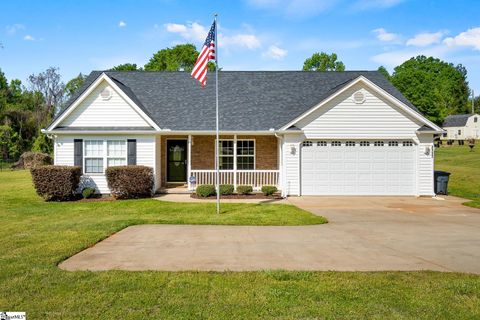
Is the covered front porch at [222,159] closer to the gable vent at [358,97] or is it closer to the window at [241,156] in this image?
the window at [241,156]

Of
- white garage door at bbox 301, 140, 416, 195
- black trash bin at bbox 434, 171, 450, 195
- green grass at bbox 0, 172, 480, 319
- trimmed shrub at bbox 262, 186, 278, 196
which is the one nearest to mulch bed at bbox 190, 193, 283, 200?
trimmed shrub at bbox 262, 186, 278, 196

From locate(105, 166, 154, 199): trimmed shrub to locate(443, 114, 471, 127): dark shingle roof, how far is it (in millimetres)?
76010

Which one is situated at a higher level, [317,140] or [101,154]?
[317,140]

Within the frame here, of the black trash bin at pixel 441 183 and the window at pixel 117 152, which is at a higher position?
the window at pixel 117 152

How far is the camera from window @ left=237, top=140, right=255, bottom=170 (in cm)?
1853

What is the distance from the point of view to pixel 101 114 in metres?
16.9

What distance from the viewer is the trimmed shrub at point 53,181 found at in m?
15.2

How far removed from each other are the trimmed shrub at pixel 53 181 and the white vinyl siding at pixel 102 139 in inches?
49.4

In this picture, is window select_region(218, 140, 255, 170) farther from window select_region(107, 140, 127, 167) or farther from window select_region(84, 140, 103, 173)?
window select_region(84, 140, 103, 173)

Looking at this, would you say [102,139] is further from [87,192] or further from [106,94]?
[87,192]

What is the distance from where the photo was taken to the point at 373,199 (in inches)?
623

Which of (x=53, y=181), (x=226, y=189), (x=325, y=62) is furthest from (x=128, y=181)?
(x=325, y=62)

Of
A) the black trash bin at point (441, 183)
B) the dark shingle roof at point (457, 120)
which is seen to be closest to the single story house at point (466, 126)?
the dark shingle roof at point (457, 120)

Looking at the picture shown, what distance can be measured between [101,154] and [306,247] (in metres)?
12.1
